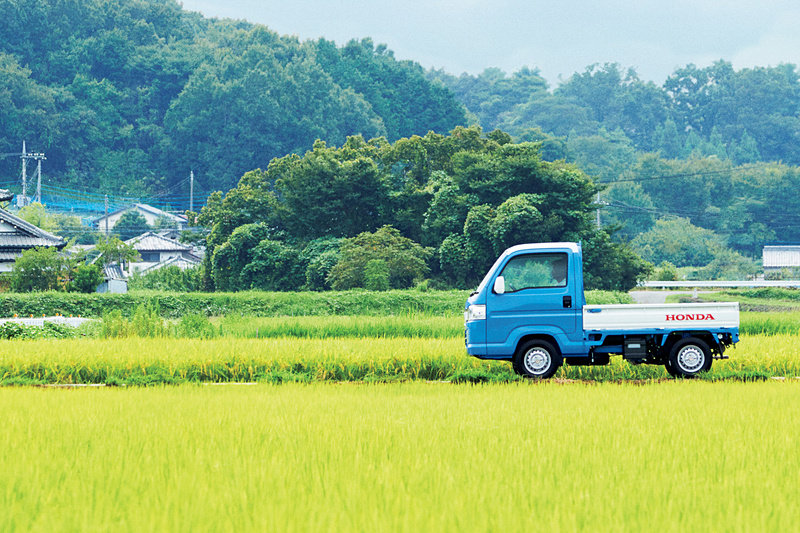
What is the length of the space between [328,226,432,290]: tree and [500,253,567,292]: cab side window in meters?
26.7

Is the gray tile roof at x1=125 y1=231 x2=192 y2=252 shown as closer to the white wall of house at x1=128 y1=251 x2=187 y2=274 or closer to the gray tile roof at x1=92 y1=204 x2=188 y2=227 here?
the white wall of house at x1=128 y1=251 x2=187 y2=274

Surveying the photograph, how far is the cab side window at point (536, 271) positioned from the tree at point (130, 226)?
237 ft

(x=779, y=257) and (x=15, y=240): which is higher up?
(x=779, y=257)

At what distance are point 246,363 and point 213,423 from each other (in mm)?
5206

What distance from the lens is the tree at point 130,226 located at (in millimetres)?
80188

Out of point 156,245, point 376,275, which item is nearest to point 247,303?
point 376,275

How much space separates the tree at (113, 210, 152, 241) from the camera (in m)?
80.2

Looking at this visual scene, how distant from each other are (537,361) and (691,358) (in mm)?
2239

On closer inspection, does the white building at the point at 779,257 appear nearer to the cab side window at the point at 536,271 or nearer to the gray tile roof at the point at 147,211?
the gray tile roof at the point at 147,211

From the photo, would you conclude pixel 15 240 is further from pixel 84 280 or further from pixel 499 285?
pixel 499 285

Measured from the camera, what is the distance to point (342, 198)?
150 ft

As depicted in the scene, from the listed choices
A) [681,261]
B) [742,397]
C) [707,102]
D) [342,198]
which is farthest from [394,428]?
[707,102]

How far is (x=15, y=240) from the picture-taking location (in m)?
35.5

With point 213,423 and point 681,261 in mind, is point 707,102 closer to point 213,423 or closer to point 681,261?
point 681,261
